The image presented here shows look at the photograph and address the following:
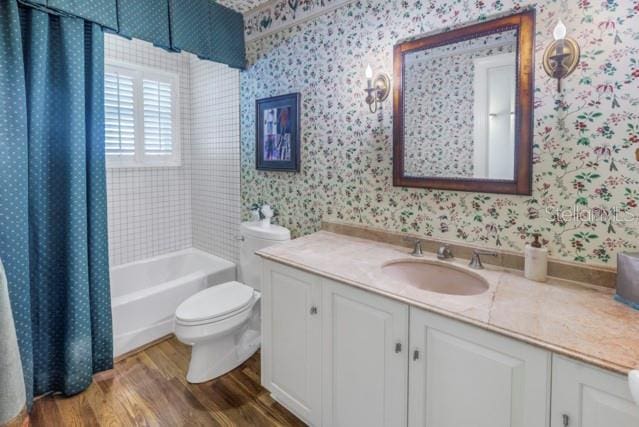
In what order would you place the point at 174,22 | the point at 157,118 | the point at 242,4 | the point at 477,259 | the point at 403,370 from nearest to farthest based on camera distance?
the point at 403,370
the point at 477,259
the point at 174,22
the point at 242,4
the point at 157,118

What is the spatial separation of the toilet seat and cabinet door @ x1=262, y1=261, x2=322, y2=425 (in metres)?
0.34

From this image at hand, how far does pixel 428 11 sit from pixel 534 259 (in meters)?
1.27

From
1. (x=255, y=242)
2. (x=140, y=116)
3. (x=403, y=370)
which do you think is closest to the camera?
(x=403, y=370)

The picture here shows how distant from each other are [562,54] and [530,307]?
979 mm

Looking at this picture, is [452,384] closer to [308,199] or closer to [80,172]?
[308,199]

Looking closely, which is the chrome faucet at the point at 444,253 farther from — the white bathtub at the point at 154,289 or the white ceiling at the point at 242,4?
the white ceiling at the point at 242,4

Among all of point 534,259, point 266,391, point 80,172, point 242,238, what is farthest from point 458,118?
point 80,172

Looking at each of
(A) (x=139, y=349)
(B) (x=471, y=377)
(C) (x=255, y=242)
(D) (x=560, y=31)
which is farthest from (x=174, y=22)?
(B) (x=471, y=377)

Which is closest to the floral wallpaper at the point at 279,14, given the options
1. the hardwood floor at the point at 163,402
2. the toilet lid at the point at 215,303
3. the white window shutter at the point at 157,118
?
the white window shutter at the point at 157,118

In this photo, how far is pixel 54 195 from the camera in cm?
185

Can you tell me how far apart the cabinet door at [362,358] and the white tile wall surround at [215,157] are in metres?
1.63

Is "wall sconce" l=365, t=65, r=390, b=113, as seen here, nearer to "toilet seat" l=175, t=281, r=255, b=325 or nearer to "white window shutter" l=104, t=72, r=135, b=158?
"toilet seat" l=175, t=281, r=255, b=325

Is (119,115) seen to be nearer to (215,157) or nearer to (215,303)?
(215,157)

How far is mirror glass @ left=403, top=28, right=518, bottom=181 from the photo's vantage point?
1491 mm
